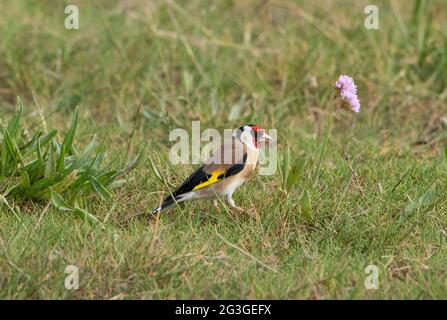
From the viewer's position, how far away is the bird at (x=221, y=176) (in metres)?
4.68

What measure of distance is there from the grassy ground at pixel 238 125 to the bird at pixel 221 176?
119mm

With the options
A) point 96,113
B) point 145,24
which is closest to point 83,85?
point 96,113

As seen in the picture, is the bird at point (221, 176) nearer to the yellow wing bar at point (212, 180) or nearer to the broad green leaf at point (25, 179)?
the yellow wing bar at point (212, 180)

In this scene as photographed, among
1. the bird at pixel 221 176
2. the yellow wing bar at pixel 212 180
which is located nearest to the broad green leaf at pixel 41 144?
the bird at pixel 221 176

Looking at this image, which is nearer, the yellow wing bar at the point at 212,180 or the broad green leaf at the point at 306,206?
the broad green leaf at the point at 306,206

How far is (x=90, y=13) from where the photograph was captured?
26.1 ft

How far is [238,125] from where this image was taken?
622 centimetres

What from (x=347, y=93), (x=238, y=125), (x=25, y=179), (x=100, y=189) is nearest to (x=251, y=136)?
(x=347, y=93)

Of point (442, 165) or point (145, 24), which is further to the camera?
point (145, 24)

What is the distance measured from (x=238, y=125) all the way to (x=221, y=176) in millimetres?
1468

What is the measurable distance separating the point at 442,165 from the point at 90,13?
384cm

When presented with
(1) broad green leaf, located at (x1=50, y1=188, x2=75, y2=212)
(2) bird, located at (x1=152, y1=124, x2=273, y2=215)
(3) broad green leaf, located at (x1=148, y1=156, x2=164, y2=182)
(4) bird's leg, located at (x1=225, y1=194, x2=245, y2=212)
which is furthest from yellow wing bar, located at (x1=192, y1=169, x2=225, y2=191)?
(1) broad green leaf, located at (x1=50, y1=188, x2=75, y2=212)
